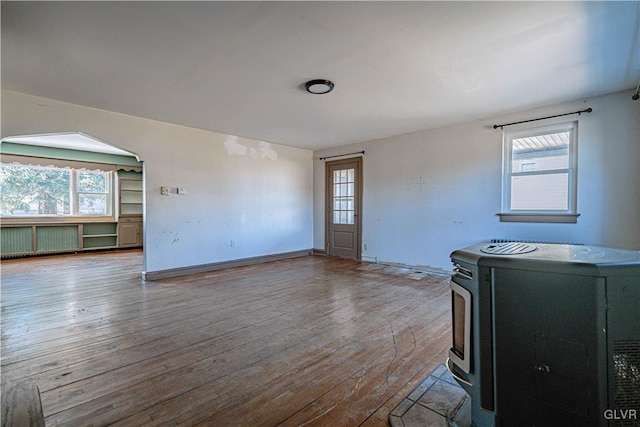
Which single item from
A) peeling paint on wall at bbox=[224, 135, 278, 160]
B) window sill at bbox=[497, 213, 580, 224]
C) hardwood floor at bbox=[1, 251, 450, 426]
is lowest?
hardwood floor at bbox=[1, 251, 450, 426]

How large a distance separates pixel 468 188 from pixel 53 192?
30.8 feet

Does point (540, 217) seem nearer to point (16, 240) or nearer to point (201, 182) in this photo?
point (201, 182)

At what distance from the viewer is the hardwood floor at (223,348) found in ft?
5.48

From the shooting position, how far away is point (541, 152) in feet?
13.5

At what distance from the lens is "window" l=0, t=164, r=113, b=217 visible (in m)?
6.77

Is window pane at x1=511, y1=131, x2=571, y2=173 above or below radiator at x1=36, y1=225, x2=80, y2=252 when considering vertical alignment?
above

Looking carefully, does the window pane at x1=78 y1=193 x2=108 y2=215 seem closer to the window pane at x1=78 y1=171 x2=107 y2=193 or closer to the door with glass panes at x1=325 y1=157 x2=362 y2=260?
the window pane at x1=78 y1=171 x2=107 y2=193

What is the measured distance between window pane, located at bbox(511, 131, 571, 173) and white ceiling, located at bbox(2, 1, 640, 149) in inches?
19.5

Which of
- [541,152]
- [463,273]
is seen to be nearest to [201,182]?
[463,273]

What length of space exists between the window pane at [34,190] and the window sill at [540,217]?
972 cm

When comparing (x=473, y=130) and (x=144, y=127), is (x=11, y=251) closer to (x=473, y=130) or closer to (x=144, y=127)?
(x=144, y=127)

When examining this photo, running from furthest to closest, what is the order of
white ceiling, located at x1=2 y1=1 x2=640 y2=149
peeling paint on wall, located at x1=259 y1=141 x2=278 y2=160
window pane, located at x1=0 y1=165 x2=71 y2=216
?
1. window pane, located at x1=0 y1=165 x2=71 y2=216
2. peeling paint on wall, located at x1=259 y1=141 x2=278 y2=160
3. white ceiling, located at x1=2 y1=1 x2=640 y2=149

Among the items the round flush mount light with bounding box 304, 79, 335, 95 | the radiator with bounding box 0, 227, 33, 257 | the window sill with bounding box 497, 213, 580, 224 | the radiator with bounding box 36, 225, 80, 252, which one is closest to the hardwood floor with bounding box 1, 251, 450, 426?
the window sill with bounding box 497, 213, 580, 224

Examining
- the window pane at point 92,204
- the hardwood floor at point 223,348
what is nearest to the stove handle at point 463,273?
the hardwood floor at point 223,348
